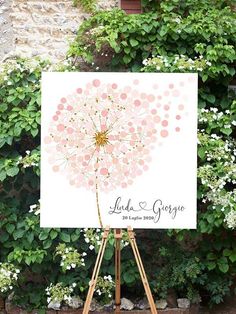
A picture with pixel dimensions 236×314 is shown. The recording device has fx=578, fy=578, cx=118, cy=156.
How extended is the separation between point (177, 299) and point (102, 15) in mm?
2537

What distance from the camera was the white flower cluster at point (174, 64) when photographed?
489 centimetres

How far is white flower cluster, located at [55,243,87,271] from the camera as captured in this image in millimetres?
4406

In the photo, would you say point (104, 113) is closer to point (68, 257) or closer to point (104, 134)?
point (104, 134)

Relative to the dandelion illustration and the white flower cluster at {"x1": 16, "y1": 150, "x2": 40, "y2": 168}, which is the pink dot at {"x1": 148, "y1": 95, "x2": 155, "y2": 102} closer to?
the dandelion illustration

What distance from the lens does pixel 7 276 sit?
4.48 metres

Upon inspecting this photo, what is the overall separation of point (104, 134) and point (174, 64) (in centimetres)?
166

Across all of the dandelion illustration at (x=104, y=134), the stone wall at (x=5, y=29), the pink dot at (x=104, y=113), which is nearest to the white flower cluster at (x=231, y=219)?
the dandelion illustration at (x=104, y=134)

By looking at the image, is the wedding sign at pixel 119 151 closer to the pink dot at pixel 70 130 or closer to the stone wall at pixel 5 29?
the pink dot at pixel 70 130

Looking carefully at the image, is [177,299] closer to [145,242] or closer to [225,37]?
[145,242]

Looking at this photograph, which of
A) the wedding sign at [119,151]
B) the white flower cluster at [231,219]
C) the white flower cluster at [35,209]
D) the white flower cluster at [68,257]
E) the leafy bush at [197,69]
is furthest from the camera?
the leafy bush at [197,69]

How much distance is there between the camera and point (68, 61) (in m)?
5.14

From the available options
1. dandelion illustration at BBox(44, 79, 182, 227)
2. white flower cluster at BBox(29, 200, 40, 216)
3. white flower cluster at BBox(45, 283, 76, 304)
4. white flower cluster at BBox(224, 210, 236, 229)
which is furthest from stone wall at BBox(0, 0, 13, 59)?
white flower cluster at BBox(224, 210, 236, 229)

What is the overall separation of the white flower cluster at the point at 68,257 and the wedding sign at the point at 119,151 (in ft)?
3.38

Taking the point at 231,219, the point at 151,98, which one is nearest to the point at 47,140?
the point at 151,98
